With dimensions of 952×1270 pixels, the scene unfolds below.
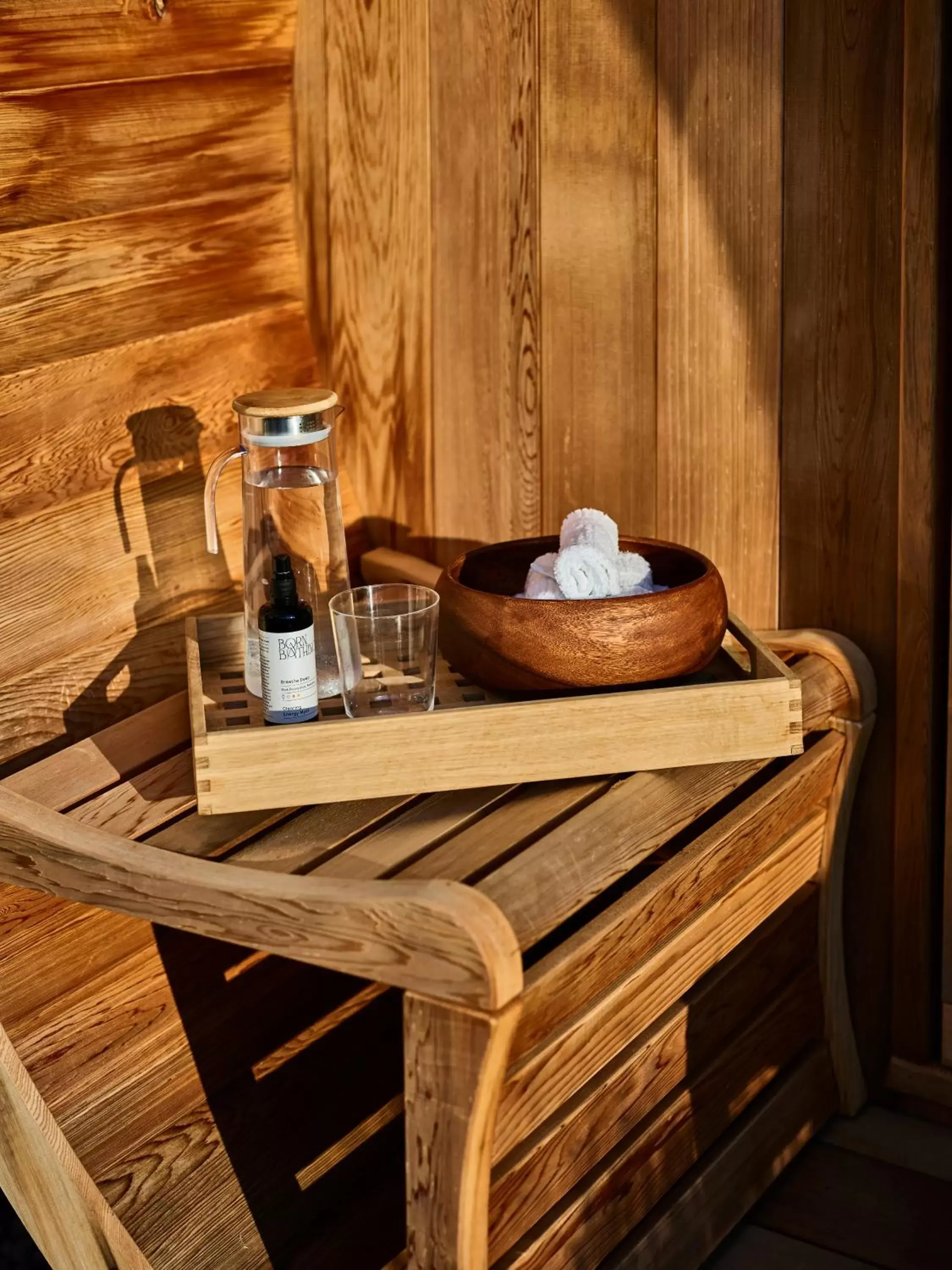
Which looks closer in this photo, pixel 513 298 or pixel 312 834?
pixel 312 834

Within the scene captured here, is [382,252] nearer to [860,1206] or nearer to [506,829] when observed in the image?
[506,829]

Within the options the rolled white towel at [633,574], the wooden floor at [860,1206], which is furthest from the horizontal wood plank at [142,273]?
the wooden floor at [860,1206]

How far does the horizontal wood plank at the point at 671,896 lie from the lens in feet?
3.82

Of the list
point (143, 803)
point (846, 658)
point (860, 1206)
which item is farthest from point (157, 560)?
point (860, 1206)

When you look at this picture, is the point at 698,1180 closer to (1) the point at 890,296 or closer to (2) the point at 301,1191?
(2) the point at 301,1191

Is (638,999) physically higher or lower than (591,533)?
lower

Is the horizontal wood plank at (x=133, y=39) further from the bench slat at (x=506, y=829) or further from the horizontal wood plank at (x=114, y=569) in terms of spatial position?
the bench slat at (x=506, y=829)

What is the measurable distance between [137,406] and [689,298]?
0.62m

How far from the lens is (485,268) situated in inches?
67.2

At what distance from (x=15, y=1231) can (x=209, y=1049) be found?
483mm

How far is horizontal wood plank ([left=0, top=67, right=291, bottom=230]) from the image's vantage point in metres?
1.49

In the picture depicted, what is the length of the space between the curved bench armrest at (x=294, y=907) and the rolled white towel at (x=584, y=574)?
0.38 meters

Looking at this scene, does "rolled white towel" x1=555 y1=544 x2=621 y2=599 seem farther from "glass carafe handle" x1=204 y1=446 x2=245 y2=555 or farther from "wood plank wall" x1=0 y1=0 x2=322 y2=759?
"wood plank wall" x1=0 y1=0 x2=322 y2=759

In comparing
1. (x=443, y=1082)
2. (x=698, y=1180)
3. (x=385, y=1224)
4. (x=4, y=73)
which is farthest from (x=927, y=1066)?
(x=4, y=73)
